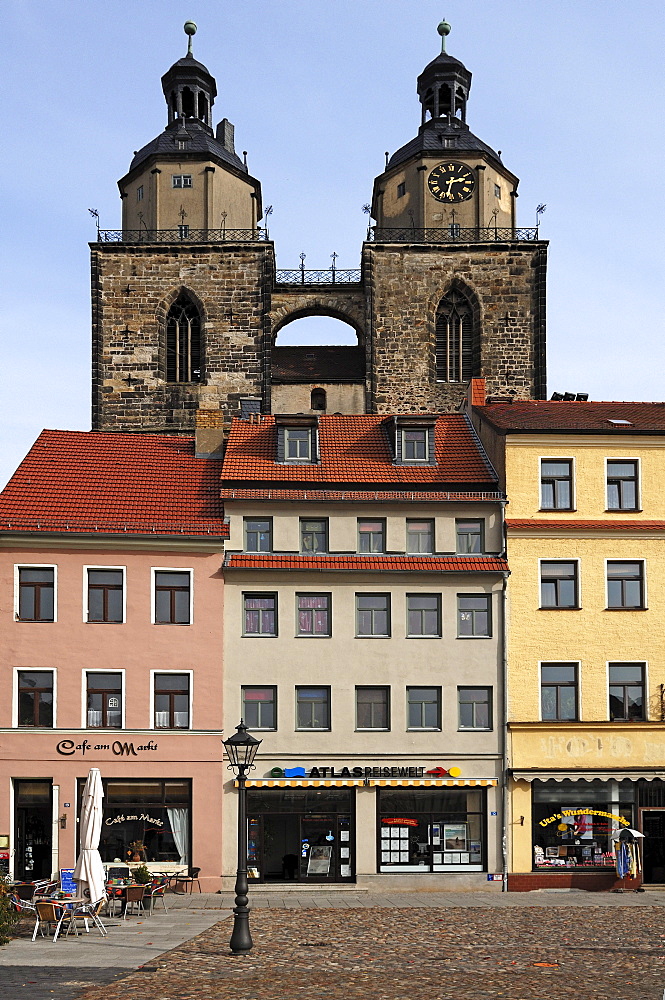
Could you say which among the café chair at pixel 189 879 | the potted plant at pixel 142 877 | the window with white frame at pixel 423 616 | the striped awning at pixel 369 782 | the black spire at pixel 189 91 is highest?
the black spire at pixel 189 91

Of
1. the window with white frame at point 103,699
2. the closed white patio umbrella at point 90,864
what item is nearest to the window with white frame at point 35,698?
the window with white frame at point 103,699

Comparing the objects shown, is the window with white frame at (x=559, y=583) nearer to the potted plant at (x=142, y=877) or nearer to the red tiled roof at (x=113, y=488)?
the red tiled roof at (x=113, y=488)

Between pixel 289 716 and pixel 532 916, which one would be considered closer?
pixel 532 916

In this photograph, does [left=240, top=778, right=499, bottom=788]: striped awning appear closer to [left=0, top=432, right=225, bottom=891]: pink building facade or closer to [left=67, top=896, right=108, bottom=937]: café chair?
[left=0, top=432, right=225, bottom=891]: pink building facade

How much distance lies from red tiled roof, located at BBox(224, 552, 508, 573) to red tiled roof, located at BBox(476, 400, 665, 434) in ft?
12.5

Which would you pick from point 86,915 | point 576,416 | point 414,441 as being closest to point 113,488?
point 414,441

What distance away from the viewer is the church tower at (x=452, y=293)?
6775 cm

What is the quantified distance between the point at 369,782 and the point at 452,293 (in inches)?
1450

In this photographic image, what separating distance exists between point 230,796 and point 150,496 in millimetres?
8452

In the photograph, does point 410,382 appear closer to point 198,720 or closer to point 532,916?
point 198,720

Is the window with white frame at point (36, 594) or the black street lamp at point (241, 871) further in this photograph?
the window with white frame at point (36, 594)

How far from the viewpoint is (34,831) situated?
36.1 m

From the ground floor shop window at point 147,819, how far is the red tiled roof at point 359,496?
7778mm

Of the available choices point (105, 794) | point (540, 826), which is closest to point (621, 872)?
point (540, 826)
